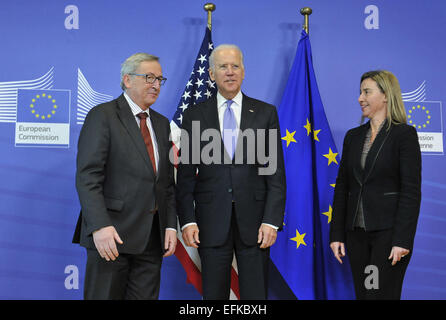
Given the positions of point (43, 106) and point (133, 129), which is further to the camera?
point (43, 106)

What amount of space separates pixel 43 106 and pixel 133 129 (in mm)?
1417

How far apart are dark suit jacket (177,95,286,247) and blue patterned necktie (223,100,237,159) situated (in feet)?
0.10

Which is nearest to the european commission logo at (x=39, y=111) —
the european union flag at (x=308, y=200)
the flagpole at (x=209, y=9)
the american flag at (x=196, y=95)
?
the american flag at (x=196, y=95)

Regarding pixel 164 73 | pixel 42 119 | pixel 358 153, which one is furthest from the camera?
pixel 164 73

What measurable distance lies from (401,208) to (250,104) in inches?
38.8

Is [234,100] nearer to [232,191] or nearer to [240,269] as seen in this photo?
[232,191]

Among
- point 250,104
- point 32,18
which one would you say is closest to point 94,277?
point 250,104

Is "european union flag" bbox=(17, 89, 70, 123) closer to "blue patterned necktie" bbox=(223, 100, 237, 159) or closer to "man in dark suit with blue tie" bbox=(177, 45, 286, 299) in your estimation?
"man in dark suit with blue tie" bbox=(177, 45, 286, 299)

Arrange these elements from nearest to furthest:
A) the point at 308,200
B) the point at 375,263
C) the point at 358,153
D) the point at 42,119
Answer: the point at 375,263 < the point at 358,153 < the point at 308,200 < the point at 42,119

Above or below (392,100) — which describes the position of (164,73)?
above

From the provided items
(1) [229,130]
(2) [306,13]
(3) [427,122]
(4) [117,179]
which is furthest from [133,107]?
(3) [427,122]

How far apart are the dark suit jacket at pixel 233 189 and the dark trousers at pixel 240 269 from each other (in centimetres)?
4

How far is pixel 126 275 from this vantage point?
2.29 metres

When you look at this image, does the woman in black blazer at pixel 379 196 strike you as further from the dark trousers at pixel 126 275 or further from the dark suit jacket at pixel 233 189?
the dark trousers at pixel 126 275
